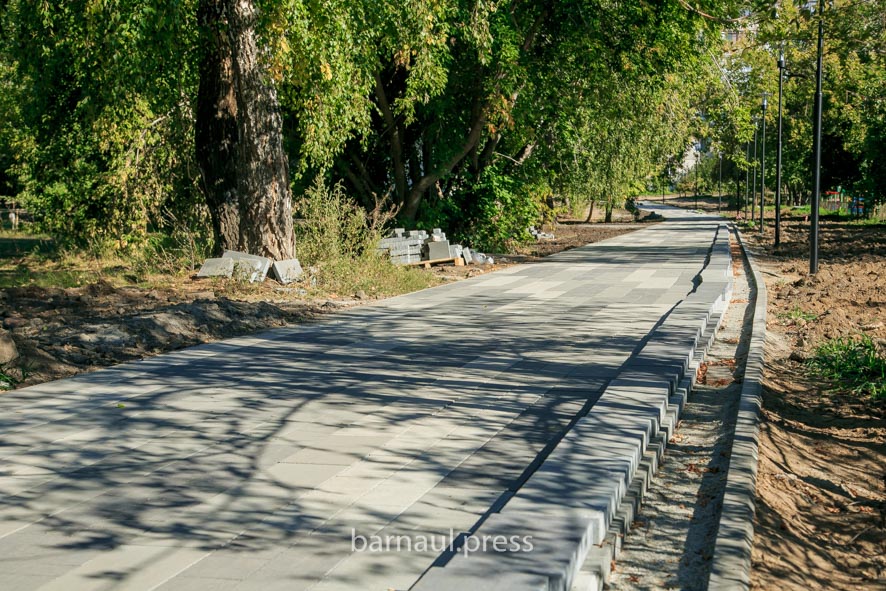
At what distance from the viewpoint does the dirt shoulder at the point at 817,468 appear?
437cm

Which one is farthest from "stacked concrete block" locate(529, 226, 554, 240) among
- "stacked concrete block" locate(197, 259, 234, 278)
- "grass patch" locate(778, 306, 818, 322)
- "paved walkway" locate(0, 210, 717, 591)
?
"paved walkway" locate(0, 210, 717, 591)

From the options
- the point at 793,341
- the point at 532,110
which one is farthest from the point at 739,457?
the point at 532,110

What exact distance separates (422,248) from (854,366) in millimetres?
14225

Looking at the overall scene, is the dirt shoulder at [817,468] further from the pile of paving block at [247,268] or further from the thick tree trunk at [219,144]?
the thick tree trunk at [219,144]

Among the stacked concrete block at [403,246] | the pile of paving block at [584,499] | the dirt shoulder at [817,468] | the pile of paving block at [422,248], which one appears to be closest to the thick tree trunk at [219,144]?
the stacked concrete block at [403,246]

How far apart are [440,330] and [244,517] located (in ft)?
22.7

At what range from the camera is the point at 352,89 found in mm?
16594

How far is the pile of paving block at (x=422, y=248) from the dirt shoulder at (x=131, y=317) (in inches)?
223

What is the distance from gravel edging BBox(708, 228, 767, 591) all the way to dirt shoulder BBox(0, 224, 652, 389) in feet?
19.2

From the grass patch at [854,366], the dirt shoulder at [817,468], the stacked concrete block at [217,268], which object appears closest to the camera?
the dirt shoulder at [817,468]

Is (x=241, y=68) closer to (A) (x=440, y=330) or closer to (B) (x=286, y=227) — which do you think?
(B) (x=286, y=227)

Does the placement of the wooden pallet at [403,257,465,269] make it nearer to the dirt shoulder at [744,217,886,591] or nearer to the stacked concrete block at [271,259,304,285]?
the stacked concrete block at [271,259,304,285]

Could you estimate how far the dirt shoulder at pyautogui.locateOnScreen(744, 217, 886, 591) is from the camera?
4.37m

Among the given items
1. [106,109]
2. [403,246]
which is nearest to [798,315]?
[403,246]
